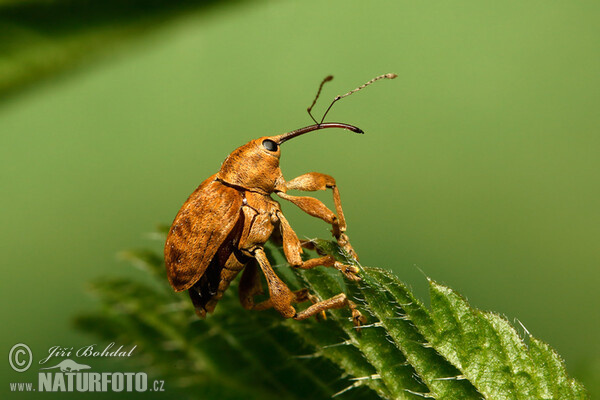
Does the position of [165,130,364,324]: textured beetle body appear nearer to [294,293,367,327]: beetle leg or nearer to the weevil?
the weevil

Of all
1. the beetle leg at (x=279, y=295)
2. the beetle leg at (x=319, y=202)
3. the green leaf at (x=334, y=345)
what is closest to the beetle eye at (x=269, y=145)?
the beetle leg at (x=319, y=202)

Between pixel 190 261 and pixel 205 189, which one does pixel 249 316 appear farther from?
pixel 205 189

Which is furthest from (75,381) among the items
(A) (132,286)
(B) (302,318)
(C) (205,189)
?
(B) (302,318)

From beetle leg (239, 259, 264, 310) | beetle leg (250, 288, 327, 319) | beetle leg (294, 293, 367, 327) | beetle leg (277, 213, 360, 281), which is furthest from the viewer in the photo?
beetle leg (239, 259, 264, 310)

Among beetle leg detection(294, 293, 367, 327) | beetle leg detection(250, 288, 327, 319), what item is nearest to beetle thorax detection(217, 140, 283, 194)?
beetle leg detection(250, 288, 327, 319)

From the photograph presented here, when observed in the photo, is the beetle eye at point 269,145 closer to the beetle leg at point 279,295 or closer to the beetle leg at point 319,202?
the beetle leg at point 319,202

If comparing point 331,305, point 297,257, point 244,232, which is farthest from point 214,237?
point 331,305

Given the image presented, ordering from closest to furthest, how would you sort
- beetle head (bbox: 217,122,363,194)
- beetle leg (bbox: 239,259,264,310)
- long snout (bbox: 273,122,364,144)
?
beetle leg (bbox: 239,259,264,310), beetle head (bbox: 217,122,363,194), long snout (bbox: 273,122,364,144)

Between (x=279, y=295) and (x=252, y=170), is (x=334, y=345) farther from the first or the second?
(x=252, y=170)
